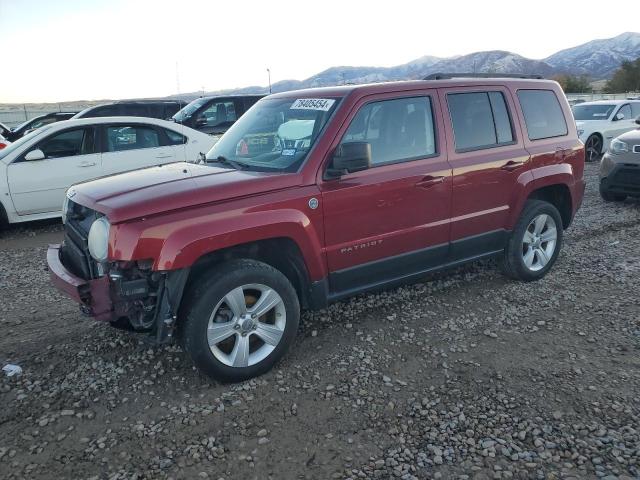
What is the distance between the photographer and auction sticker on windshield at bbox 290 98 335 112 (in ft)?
13.1

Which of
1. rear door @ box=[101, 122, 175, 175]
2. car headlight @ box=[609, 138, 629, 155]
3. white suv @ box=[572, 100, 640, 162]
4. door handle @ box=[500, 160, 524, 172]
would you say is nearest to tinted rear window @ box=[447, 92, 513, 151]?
door handle @ box=[500, 160, 524, 172]

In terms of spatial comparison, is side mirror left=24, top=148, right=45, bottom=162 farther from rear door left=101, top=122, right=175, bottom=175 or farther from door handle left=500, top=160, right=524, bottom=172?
door handle left=500, top=160, right=524, bottom=172

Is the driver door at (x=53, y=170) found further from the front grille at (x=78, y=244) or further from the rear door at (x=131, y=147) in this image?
the front grille at (x=78, y=244)

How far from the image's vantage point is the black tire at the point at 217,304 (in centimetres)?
327

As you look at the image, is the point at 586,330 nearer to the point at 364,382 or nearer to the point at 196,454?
the point at 364,382

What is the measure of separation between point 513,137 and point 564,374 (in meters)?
2.31

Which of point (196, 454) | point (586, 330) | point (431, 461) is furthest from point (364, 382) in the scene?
point (586, 330)

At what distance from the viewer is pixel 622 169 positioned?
823 centimetres

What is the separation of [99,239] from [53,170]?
5169 millimetres

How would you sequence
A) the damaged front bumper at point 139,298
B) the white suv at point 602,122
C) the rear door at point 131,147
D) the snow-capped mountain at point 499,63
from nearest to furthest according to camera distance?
the damaged front bumper at point 139,298 < the rear door at point 131,147 < the white suv at point 602,122 < the snow-capped mountain at point 499,63

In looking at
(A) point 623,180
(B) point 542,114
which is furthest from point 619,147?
(B) point 542,114

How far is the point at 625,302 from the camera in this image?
183 inches

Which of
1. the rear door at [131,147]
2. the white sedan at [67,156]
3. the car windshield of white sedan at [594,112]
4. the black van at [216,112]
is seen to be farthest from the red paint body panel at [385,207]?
the car windshield of white sedan at [594,112]

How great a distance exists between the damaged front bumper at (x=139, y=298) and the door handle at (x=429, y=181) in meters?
2.00
